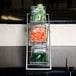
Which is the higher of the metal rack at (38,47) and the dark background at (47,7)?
the dark background at (47,7)

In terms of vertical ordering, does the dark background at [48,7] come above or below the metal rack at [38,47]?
above

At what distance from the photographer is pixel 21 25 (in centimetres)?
154

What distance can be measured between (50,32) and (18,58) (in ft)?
1.01

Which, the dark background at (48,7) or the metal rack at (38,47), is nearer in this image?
the metal rack at (38,47)

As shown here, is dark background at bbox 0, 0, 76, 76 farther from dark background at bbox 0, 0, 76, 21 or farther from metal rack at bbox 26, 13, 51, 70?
metal rack at bbox 26, 13, 51, 70

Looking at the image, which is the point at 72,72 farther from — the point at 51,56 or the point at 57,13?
the point at 57,13

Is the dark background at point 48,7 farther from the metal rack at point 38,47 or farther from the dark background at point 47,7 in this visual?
the metal rack at point 38,47

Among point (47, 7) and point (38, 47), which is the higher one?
point (47, 7)

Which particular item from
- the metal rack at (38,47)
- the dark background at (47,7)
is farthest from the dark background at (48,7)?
the metal rack at (38,47)

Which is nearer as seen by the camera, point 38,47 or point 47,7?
point 38,47

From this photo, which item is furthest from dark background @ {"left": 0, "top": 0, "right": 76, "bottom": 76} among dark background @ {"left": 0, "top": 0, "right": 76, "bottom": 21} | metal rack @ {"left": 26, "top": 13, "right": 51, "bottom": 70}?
metal rack @ {"left": 26, "top": 13, "right": 51, "bottom": 70}

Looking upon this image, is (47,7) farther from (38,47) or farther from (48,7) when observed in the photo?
(38,47)

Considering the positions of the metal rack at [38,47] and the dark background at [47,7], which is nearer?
the metal rack at [38,47]

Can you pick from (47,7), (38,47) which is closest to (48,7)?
(47,7)
